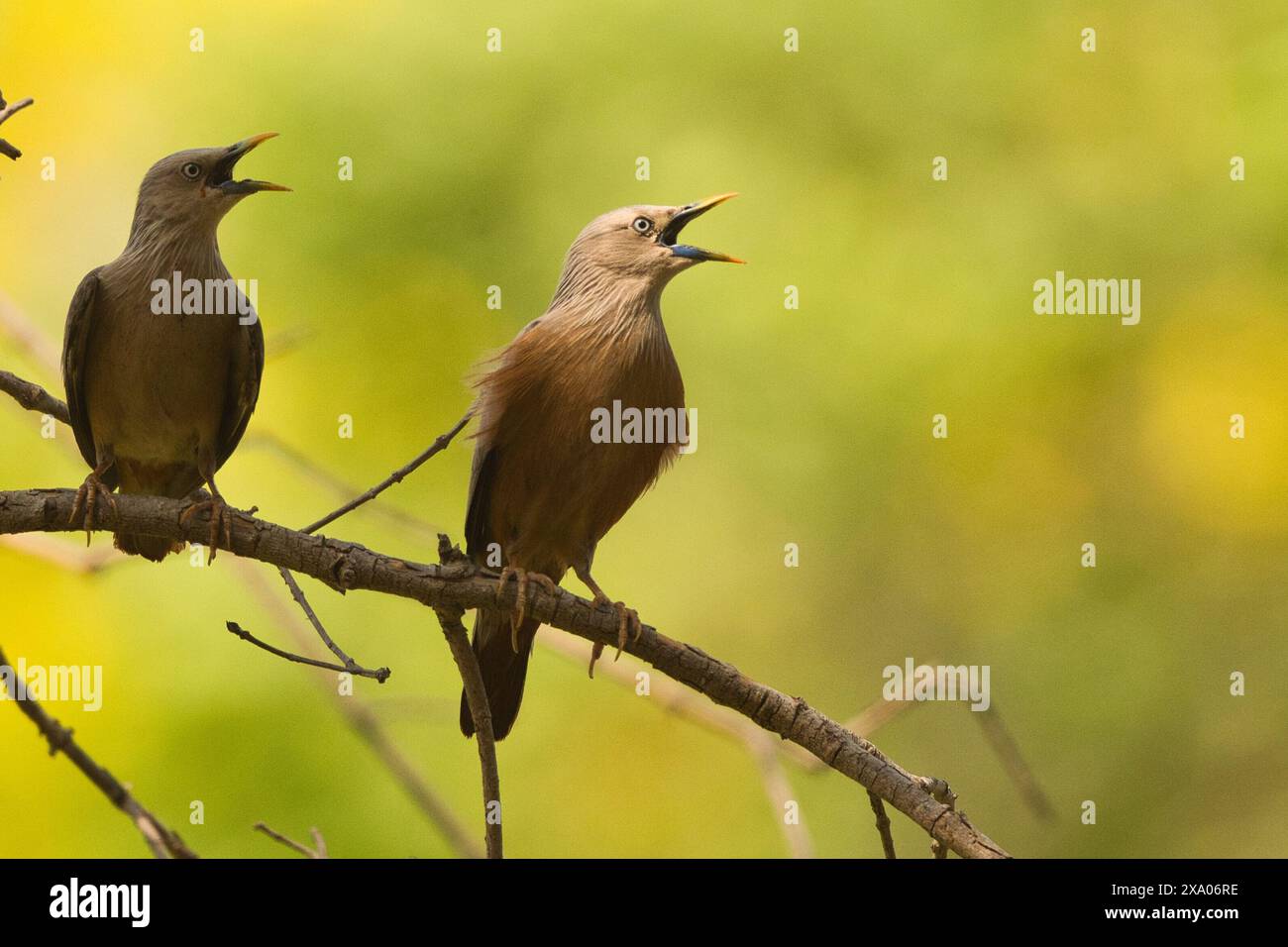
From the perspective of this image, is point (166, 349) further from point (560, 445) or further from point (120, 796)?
point (120, 796)

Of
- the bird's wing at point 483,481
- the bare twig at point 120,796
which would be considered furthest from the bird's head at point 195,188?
the bare twig at point 120,796

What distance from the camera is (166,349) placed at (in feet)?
14.5

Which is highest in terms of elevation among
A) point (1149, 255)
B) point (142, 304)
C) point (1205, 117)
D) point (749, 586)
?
point (1205, 117)

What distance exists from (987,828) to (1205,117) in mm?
5148

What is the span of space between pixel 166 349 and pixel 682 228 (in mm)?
1865

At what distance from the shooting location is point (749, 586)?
8609mm

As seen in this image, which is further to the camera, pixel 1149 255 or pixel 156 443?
pixel 1149 255

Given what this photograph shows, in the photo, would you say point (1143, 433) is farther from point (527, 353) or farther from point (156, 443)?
point (156, 443)

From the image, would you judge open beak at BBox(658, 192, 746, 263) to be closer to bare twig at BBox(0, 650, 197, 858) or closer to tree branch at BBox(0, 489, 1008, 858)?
tree branch at BBox(0, 489, 1008, 858)

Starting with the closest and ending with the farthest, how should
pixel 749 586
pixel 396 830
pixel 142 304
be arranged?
pixel 142 304 → pixel 396 830 → pixel 749 586

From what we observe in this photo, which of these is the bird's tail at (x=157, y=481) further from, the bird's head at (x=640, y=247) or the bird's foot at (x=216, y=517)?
the bird's head at (x=640, y=247)

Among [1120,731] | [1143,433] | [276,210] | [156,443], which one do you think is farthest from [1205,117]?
[156,443]

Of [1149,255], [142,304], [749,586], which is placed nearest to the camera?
[142,304]

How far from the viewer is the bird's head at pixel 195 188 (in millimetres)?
4668
